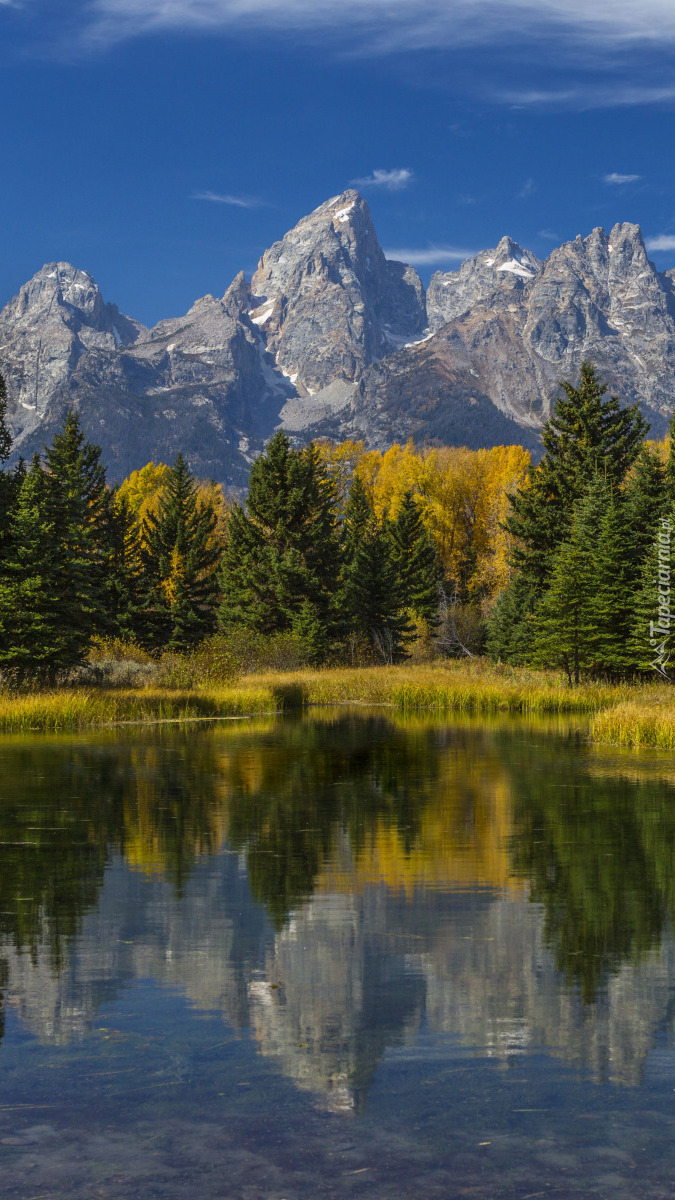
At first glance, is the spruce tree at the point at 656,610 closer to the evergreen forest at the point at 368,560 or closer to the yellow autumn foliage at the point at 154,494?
the evergreen forest at the point at 368,560

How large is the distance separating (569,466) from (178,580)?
92.3 ft

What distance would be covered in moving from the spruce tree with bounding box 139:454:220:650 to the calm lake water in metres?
54.5

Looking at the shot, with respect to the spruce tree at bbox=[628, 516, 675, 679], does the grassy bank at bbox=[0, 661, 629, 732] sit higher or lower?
lower

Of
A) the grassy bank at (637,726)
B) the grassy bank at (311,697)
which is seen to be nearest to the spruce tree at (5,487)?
the grassy bank at (311,697)

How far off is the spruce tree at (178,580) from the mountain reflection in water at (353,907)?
161ft

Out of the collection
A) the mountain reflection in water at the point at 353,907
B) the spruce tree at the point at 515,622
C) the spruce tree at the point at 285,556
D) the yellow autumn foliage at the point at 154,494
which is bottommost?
the mountain reflection in water at the point at 353,907

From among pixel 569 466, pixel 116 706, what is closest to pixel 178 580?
pixel 569 466

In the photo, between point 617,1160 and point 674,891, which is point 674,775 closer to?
point 674,891

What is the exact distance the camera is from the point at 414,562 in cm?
8469

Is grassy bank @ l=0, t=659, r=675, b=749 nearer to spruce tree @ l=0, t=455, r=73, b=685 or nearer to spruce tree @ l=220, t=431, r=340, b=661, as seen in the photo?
spruce tree @ l=0, t=455, r=73, b=685

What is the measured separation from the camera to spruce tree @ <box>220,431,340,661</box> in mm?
69094

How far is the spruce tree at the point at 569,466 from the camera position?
61594 millimetres

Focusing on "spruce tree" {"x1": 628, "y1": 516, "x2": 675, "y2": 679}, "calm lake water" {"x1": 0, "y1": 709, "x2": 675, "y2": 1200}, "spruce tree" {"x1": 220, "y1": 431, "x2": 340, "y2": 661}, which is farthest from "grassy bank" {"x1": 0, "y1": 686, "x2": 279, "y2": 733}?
"spruce tree" {"x1": 220, "y1": 431, "x2": 340, "y2": 661}

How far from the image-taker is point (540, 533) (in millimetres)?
62062
